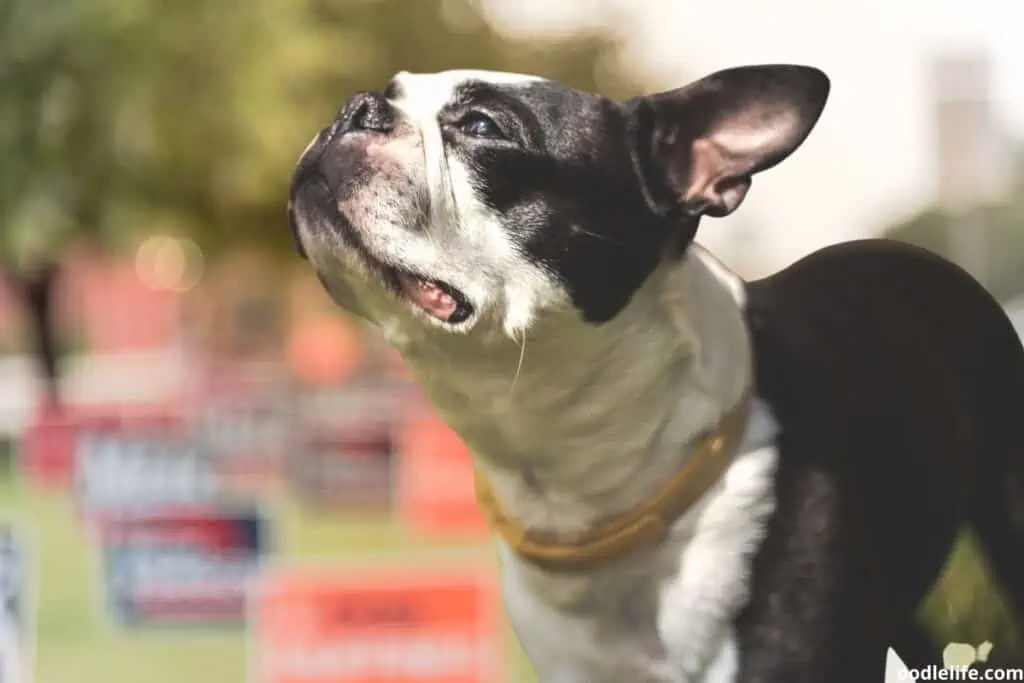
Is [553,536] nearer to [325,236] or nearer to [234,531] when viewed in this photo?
[325,236]

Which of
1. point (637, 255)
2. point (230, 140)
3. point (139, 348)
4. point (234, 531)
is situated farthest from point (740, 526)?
point (139, 348)

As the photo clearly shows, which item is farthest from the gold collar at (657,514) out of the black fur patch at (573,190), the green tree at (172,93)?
the green tree at (172,93)

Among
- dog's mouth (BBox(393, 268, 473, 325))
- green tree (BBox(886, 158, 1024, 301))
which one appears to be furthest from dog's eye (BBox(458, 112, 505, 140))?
green tree (BBox(886, 158, 1024, 301))

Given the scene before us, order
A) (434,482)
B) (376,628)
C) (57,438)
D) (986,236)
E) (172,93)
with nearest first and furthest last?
(986,236), (376,628), (434,482), (172,93), (57,438)

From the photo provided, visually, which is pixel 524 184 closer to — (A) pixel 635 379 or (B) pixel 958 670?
(A) pixel 635 379

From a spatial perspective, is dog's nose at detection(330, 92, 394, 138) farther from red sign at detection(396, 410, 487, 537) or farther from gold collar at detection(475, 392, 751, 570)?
red sign at detection(396, 410, 487, 537)

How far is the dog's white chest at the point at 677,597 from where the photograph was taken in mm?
833

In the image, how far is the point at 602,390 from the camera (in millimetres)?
866

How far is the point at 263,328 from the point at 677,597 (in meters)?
13.4

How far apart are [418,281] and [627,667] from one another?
28cm

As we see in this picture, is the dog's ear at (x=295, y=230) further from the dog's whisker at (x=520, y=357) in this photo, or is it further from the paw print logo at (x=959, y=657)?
the paw print logo at (x=959, y=657)

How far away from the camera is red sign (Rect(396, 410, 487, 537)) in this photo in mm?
6117

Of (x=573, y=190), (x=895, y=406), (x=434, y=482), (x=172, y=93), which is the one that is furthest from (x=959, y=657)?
(x=172, y=93)

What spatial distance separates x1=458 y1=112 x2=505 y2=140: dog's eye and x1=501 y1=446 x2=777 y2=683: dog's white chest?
254 millimetres
